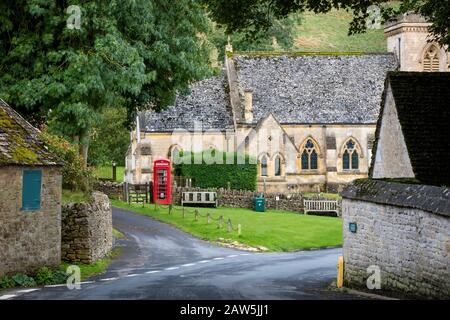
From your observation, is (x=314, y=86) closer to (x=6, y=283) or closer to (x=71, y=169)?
(x=71, y=169)

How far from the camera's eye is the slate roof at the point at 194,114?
240 feet

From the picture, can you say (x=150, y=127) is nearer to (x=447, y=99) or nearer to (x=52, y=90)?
(x=52, y=90)

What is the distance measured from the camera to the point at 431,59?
271 ft

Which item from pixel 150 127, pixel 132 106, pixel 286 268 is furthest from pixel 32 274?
pixel 150 127

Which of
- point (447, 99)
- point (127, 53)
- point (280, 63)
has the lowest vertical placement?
point (447, 99)

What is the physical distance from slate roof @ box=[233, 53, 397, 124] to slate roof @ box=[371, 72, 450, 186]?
42994 mm

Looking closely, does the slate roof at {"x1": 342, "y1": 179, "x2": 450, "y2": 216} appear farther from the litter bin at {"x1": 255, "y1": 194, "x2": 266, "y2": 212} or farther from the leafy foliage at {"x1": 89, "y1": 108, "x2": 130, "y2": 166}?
the leafy foliage at {"x1": 89, "y1": 108, "x2": 130, "y2": 166}

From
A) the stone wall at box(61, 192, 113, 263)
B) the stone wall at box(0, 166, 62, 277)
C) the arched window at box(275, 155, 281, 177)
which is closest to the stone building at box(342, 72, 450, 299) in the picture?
the stone wall at box(0, 166, 62, 277)

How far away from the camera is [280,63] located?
78688mm

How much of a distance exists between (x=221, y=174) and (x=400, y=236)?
4248 centimetres

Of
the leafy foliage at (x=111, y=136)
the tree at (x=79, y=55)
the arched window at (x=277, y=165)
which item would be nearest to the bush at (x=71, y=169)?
the tree at (x=79, y=55)

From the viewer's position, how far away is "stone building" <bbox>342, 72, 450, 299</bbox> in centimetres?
2055

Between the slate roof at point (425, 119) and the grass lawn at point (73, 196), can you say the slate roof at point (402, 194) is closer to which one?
the slate roof at point (425, 119)

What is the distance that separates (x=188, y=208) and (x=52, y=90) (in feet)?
74.6
